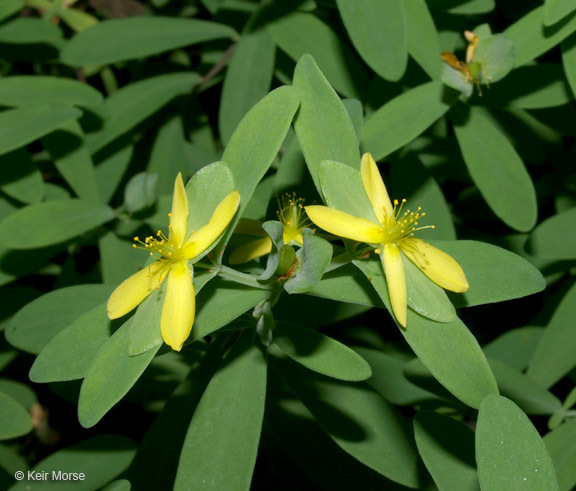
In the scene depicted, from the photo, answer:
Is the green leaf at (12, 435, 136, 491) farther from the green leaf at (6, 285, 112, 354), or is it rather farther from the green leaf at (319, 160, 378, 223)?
the green leaf at (319, 160, 378, 223)

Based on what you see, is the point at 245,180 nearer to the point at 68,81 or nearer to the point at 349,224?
the point at 349,224

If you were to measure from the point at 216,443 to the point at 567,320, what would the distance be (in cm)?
92

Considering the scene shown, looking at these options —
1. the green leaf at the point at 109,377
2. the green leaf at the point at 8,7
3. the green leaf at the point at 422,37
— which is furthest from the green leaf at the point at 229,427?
the green leaf at the point at 8,7

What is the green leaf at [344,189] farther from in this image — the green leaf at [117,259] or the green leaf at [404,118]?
the green leaf at [117,259]

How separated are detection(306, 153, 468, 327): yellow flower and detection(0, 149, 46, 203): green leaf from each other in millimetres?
967

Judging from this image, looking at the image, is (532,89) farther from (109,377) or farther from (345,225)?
(109,377)

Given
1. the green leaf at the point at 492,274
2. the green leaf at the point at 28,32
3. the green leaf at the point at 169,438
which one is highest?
the green leaf at the point at 28,32

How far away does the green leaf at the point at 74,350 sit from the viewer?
1.10 metres

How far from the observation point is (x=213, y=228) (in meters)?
1.01

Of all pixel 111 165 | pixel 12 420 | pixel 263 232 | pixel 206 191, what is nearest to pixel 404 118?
pixel 263 232

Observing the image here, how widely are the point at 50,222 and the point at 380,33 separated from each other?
3.17 feet

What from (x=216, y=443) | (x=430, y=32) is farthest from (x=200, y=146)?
(x=216, y=443)

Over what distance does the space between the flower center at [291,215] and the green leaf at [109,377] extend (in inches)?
15.7

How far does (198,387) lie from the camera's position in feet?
4.66
